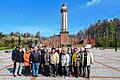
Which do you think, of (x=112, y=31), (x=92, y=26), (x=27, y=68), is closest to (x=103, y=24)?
(x=92, y=26)

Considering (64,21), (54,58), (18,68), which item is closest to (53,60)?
(54,58)

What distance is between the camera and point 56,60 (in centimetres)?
1631

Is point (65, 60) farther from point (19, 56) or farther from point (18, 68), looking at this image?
point (18, 68)

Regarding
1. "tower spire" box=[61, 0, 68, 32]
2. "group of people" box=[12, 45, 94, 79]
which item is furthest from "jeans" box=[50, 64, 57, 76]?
"tower spire" box=[61, 0, 68, 32]

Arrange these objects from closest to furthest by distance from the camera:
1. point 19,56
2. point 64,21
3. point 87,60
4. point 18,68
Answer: point 87,60 < point 19,56 < point 18,68 < point 64,21

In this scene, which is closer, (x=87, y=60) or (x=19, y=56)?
(x=87, y=60)

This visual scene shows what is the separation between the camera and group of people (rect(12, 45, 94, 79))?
1617 cm

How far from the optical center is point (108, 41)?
4788 inches

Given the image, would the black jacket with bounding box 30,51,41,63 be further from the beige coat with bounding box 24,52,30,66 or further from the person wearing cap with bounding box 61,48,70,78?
the person wearing cap with bounding box 61,48,70,78

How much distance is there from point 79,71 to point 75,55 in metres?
1.09

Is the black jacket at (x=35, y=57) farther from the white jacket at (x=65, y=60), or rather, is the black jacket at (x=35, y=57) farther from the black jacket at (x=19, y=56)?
the white jacket at (x=65, y=60)

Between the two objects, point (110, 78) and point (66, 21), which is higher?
point (66, 21)

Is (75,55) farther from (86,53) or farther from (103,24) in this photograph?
(103,24)

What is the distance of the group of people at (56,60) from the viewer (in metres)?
16.2
